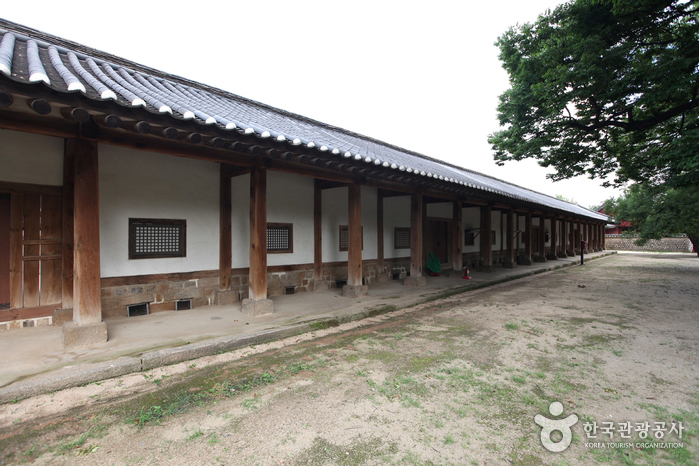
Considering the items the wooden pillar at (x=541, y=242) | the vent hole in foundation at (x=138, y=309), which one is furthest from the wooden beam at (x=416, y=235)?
the wooden pillar at (x=541, y=242)

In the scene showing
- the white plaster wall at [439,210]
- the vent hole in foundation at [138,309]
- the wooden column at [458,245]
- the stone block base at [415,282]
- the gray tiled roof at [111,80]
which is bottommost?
the stone block base at [415,282]

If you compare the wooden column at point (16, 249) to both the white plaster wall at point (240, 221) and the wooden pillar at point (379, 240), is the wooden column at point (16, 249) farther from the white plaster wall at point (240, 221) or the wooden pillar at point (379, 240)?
the wooden pillar at point (379, 240)

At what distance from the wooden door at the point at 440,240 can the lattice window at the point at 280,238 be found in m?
6.08

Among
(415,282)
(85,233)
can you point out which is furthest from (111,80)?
(415,282)

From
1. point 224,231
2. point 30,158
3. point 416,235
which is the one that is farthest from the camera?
point 416,235

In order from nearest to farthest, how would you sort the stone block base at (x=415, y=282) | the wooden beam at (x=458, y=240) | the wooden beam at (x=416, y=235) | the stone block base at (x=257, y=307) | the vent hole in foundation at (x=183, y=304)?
1. the stone block base at (x=257, y=307)
2. the vent hole in foundation at (x=183, y=304)
3. the wooden beam at (x=416, y=235)
4. the stone block base at (x=415, y=282)
5. the wooden beam at (x=458, y=240)

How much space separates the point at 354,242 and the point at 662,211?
2164 cm

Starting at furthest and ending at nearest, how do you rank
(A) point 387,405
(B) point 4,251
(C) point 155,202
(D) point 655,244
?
(D) point 655,244 < (C) point 155,202 < (B) point 4,251 < (A) point 387,405

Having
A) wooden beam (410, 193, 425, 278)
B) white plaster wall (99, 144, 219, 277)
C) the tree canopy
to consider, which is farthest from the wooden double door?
the tree canopy

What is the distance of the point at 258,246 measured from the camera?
5.71m

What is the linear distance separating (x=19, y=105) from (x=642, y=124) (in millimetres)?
12246

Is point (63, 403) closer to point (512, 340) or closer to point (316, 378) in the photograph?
point (316, 378)

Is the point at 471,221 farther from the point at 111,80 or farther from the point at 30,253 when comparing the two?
the point at 30,253

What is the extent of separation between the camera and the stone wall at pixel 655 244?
31.0 m
